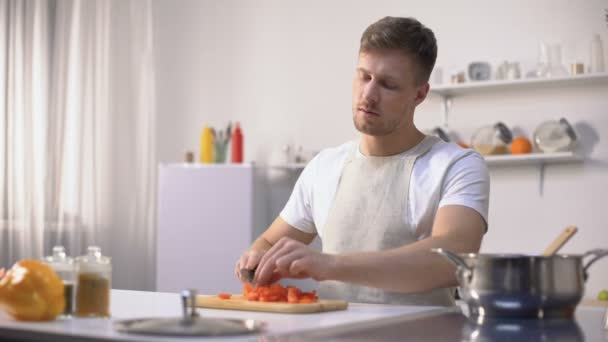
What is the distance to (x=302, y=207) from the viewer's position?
2455 mm

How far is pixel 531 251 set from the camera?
464cm

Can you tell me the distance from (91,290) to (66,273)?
7 centimetres

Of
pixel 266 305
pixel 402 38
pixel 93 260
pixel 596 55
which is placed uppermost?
pixel 596 55

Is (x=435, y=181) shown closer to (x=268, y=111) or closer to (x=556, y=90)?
(x=556, y=90)

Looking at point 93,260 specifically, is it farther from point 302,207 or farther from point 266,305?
point 302,207

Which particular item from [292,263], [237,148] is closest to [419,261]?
[292,263]

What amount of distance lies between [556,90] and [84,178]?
277cm

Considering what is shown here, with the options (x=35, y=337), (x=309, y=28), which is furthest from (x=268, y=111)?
(x=35, y=337)

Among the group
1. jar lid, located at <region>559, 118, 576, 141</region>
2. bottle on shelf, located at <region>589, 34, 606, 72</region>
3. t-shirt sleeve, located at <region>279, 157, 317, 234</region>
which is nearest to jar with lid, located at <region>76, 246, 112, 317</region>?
t-shirt sleeve, located at <region>279, 157, 317, 234</region>

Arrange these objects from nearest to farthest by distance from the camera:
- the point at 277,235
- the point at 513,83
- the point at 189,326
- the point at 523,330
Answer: the point at 189,326 → the point at 523,330 → the point at 277,235 → the point at 513,83

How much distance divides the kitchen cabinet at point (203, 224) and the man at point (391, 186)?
96.9 inches

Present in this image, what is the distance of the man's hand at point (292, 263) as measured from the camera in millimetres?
1702

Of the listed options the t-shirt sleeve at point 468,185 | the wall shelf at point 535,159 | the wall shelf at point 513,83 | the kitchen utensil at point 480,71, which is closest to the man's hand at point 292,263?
the t-shirt sleeve at point 468,185

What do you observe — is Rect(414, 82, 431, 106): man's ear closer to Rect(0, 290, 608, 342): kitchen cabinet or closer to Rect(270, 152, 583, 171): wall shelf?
Rect(0, 290, 608, 342): kitchen cabinet
